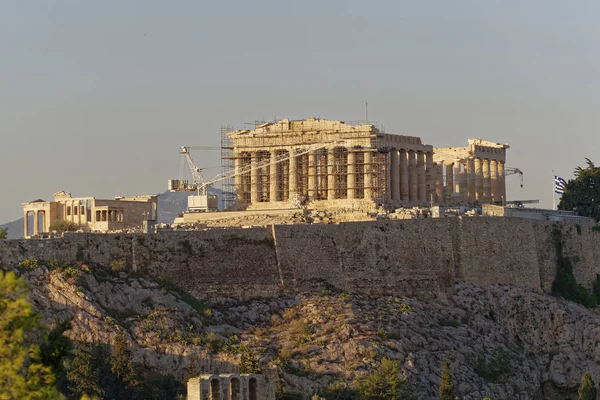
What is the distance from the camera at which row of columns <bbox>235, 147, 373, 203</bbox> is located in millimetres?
94562

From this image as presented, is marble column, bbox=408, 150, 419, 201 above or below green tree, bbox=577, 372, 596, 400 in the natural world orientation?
above

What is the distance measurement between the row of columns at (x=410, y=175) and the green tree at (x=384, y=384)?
2903 cm

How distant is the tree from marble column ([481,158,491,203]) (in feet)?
15.5

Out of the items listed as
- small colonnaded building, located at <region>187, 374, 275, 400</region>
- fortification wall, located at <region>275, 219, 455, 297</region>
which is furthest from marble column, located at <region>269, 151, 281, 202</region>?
small colonnaded building, located at <region>187, 374, 275, 400</region>

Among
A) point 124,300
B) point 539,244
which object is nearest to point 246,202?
point 539,244

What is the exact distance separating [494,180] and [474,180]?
2002 millimetres

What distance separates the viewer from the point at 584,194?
351 ft

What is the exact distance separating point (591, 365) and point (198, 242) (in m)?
21.3

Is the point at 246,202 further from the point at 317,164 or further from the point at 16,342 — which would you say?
the point at 16,342

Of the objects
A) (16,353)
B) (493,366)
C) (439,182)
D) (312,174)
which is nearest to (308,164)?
(312,174)

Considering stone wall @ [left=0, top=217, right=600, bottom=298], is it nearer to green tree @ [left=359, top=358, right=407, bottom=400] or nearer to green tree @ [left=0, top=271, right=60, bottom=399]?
green tree @ [left=359, top=358, right=407, bottom=400]

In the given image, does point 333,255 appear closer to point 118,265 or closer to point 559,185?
point 118,265

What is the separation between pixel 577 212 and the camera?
4168 inches

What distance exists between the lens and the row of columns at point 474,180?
107 m
